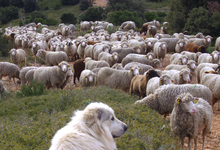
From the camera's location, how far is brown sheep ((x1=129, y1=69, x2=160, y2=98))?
7.71m

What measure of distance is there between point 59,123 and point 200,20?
59.6 feet

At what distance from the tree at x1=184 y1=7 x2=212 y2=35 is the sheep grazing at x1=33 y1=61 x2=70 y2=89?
14560mm

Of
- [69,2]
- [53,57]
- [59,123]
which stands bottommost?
[53,57]

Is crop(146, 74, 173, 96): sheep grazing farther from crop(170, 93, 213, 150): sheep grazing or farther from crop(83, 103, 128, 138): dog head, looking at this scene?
crop(83, 103, 128, 138): dog head

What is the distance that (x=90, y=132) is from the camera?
2.37 metres

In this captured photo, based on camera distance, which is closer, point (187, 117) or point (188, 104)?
point (188, 104)

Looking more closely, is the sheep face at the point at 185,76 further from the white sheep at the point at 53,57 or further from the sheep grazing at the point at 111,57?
the white sheep at the point at 53,57

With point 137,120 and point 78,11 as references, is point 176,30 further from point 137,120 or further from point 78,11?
point 78,11

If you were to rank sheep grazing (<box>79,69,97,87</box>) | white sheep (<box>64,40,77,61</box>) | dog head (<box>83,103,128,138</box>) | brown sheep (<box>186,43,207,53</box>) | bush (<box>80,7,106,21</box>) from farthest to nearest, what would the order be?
1. bush (<box>80,7,106,21</box>)
2. white sheep (<box>64,40,77,61</box>)
3. brown sheep (<box>186,43,207,53</box>)
4. sheep grazing (<box>79,69,97,87</box>)
5. dog head (<box>83,103,128,138</box>)

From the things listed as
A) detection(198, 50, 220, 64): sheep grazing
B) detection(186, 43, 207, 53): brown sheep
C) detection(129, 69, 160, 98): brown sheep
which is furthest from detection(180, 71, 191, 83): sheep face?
detection(186, 43, 207, 53): brown sheep

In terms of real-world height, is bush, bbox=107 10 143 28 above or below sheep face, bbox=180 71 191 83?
above

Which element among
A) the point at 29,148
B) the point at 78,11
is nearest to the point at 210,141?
the point at 29,148

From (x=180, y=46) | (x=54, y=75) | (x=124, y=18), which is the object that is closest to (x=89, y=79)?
(x=54, y=75)

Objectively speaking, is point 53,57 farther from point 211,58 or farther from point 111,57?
point 211,58
